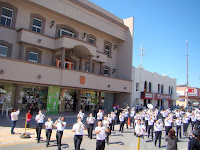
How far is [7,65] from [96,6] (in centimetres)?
1736

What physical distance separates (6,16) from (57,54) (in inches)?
284

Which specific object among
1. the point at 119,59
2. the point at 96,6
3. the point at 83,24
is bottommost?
the point at 119,59

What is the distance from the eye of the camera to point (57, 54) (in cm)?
2383

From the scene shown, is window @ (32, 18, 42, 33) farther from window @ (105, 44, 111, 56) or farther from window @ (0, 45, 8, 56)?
window @ (105, 44, 111, 56)

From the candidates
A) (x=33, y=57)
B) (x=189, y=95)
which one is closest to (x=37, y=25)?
(x=33, y=57)

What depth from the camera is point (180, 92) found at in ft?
211

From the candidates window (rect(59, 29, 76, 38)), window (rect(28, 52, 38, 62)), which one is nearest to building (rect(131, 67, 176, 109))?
window (rect(59, 29, 76, 38))

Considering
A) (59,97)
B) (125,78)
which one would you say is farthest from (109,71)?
(59,97)

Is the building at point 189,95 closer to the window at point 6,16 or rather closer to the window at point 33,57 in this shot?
the window at point 33,57

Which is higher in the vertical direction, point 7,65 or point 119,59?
point 119,59

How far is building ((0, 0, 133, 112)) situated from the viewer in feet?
64.0

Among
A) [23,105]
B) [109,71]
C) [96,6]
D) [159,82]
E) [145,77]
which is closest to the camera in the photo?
[23,105]

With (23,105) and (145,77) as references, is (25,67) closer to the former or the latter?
(23,105)

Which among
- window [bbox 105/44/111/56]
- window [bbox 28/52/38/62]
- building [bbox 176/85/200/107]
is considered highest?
window [bbox 105/44/111/56]
